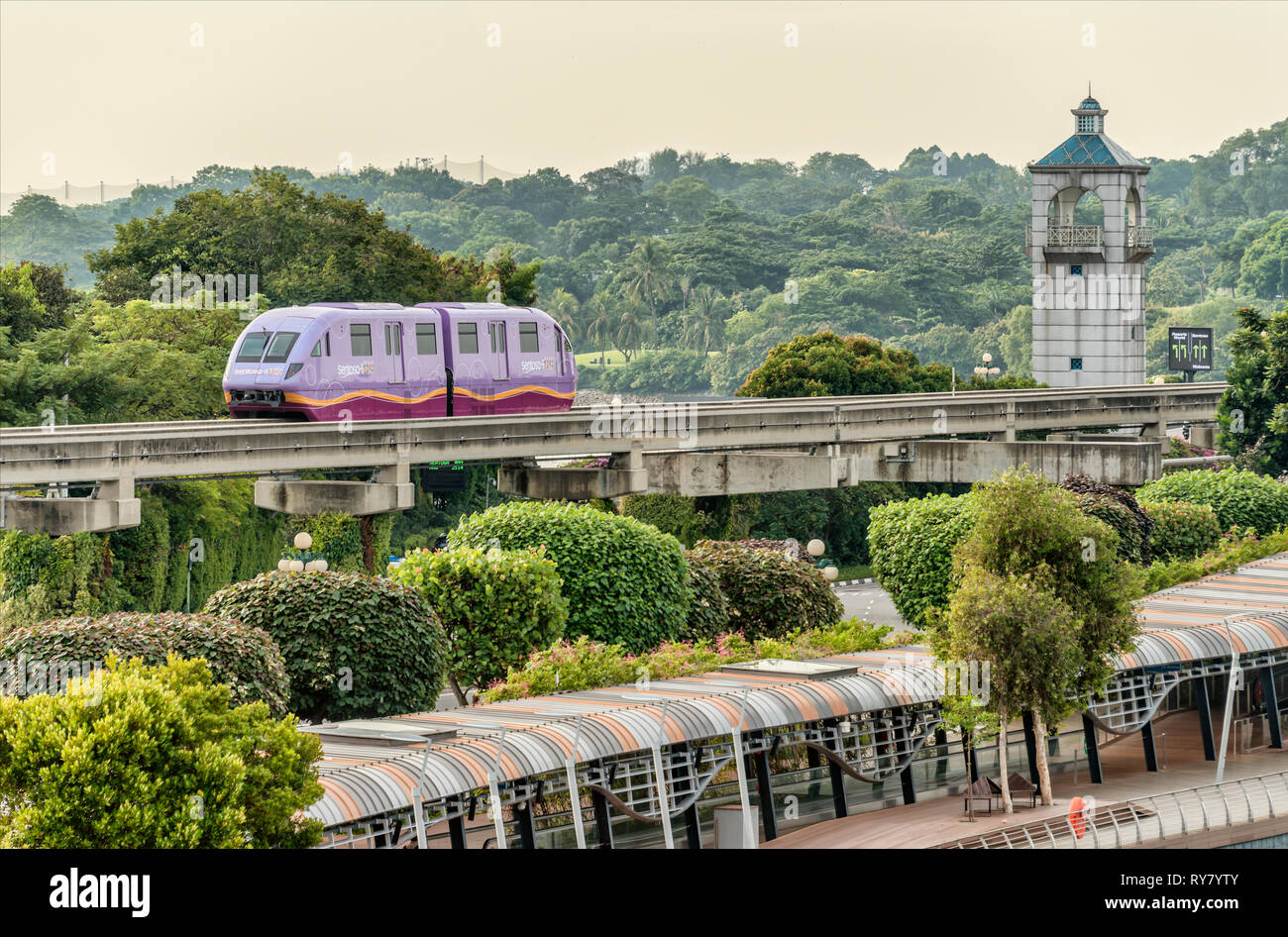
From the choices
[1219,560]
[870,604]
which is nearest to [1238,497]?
[1219,560]

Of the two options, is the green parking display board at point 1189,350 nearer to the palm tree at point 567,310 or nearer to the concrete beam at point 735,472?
the concrete beam at point 735,472

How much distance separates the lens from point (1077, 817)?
112 ft

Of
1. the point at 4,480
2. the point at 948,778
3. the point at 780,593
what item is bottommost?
the point at 948,778

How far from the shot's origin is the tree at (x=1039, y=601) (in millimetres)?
35406

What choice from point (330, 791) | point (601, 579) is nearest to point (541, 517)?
point (601, 579)

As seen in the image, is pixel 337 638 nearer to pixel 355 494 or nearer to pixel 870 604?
pixel 355 494

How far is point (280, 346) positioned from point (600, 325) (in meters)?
141

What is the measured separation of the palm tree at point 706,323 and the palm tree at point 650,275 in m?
4.24

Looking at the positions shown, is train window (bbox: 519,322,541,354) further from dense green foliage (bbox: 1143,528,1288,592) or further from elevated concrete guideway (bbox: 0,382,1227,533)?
dense green foliage (bbox: 1143,528,1288,592)

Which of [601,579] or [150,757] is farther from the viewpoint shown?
[601,579]

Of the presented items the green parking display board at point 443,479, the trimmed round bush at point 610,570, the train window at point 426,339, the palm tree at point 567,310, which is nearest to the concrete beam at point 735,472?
the train window at point 426,339
